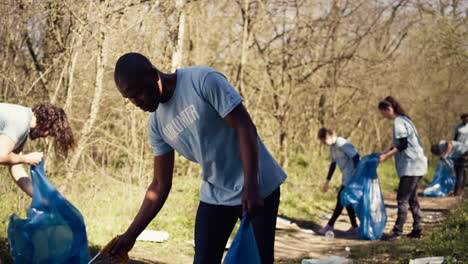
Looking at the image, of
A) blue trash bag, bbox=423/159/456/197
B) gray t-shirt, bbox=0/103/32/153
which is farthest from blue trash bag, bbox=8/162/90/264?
blue trash bag, bbox=423/159/456/197

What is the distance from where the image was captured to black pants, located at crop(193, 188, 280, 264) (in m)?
2.66

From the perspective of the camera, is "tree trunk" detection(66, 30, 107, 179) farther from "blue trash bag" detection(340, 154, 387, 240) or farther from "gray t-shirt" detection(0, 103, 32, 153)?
"blue trash bag" detection(340, 154, 387, 240)

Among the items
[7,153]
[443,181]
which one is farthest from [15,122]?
[443,181]

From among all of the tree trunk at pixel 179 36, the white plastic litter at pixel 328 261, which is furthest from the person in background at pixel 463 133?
the white plastic litter at pixel 328 261

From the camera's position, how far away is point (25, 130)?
3885mm

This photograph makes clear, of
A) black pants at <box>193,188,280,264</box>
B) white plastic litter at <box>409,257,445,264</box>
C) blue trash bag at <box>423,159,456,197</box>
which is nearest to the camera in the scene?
black pants at <box>193,188,280,264</box>

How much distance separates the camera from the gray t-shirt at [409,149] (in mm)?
6625

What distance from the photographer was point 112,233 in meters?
5.96

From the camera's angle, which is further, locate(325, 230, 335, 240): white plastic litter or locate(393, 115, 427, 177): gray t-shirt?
locate(325, 230, 335, 240): white plastic litter

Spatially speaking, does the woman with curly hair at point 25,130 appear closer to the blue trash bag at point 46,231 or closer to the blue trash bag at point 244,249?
the blue trash bag at point 46,231

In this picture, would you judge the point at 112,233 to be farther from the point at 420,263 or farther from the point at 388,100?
the point at 388,100

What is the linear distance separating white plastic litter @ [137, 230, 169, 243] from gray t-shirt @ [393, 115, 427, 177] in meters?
3.02

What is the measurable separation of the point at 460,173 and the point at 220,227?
9.43 m

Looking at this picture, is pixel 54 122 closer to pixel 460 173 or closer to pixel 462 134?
pixel 460 173
